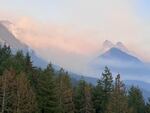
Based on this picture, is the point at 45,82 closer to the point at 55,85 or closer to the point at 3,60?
the point at 55,85

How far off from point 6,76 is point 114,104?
23667 mm

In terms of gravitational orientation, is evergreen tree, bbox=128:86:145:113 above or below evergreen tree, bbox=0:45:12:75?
below

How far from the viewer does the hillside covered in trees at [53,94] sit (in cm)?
8056

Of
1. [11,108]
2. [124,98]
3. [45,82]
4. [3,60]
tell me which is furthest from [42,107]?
[3,60]

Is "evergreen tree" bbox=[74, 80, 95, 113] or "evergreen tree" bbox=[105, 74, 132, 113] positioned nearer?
"evergreen tree" bbox=[105, 74, 132, 113]

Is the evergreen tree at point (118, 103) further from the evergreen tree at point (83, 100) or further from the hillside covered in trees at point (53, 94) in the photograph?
the evergreen tree at point (83, 100)

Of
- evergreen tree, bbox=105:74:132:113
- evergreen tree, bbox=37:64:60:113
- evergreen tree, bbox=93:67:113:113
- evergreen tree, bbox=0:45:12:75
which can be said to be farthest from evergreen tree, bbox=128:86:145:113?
evergreen tree, bbox=0:45:12:75

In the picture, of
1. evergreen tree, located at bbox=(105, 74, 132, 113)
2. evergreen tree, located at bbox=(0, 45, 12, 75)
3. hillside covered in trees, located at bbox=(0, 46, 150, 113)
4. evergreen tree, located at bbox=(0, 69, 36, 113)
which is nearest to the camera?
evergreen tree, located at bbox=(0, 69, 36, 113)

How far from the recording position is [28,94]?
81625 millimetres

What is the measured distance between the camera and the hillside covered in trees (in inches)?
3172

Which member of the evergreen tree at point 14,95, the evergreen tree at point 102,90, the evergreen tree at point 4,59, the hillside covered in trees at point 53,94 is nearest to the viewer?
the evergreen tree at point 14,95

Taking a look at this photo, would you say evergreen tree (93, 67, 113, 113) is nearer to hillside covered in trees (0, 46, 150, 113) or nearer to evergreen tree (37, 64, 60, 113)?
hillside covered in trees (0, 46, 150, 113)

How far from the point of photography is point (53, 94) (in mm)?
90188

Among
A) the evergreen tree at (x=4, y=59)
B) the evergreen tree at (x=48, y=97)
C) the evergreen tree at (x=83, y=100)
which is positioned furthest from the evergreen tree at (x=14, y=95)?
the evergreen tree at (x=4, y=59)
